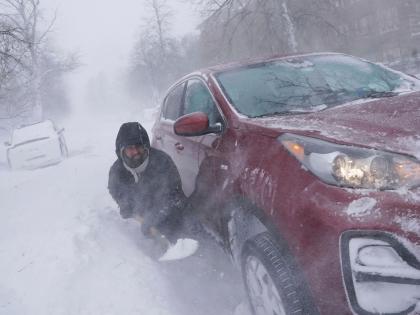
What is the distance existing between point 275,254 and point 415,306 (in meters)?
0.66

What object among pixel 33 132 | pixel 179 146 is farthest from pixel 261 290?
pixel 33 132

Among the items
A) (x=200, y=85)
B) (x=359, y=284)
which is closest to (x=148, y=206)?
(x=200, y=85)

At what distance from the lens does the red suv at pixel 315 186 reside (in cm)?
173

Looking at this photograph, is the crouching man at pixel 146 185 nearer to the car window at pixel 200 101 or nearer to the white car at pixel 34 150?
the car window at pixel 200 101

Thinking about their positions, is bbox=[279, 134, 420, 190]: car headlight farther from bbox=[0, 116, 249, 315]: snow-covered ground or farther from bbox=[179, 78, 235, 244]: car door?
bbox=[0, 116, 249, 315]: snow-covered ground

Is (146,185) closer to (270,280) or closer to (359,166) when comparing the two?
(270,280)

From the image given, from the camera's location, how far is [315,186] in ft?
6.31

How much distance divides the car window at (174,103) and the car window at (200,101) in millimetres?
228

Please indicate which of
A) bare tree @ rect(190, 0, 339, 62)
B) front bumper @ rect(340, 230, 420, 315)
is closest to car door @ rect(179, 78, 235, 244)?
front bumper @ rect(340, 230, 420, 315)

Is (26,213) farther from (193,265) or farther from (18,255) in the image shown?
(193,265)

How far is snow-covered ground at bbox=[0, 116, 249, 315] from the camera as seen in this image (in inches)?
127

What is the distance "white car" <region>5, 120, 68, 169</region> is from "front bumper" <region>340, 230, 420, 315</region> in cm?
1140

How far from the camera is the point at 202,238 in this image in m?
3.87

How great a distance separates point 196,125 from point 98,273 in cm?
173
